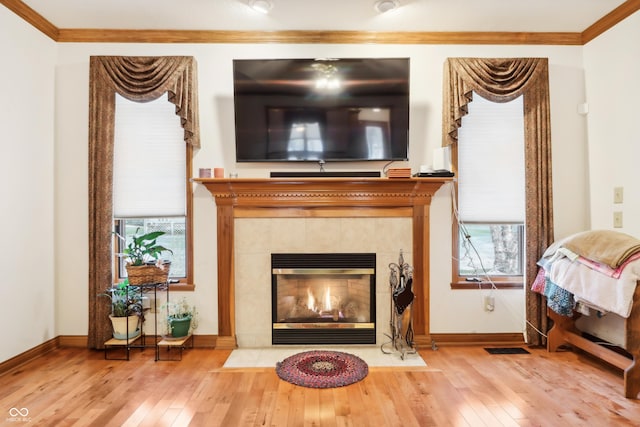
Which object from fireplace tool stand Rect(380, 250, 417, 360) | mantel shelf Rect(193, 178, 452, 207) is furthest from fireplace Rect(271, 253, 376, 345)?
mantel shelf Rect(193, 178, 452, 207)

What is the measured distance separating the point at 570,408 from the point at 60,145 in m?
4.20

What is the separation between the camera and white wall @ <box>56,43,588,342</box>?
3193 mm

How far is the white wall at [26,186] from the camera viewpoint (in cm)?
271

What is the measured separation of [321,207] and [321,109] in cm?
82

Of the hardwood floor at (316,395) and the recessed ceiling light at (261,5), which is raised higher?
the recessed ceiling light at (261,5)

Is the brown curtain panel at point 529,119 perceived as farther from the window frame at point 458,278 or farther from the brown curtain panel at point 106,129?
the brown curtain panel at point 106,129

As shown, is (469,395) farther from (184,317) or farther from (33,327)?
(33,327)

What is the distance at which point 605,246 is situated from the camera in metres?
2.49

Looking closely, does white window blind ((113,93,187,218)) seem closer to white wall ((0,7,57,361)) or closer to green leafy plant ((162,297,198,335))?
white wall ((0,7,57,361))

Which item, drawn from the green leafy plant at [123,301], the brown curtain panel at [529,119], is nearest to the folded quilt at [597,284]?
the brown curtain panel at [529,119]

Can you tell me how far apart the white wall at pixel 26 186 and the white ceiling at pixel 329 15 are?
38cm

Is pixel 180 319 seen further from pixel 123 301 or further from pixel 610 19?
pixel 610 19

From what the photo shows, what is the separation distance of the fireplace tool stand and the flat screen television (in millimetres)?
954

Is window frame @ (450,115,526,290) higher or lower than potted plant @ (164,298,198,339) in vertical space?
higher
